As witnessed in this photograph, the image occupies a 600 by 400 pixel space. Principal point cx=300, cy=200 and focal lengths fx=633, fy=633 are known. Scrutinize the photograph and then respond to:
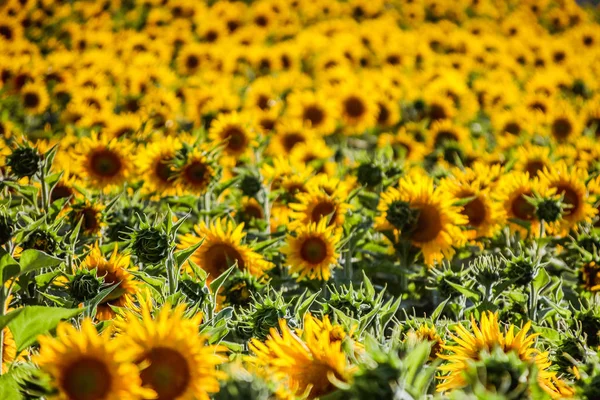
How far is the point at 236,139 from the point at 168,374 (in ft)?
7.95

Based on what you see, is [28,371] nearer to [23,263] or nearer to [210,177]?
[23,263]

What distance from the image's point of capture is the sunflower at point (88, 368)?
1052 millimetres

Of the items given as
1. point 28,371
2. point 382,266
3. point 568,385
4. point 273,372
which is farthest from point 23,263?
point 382,266

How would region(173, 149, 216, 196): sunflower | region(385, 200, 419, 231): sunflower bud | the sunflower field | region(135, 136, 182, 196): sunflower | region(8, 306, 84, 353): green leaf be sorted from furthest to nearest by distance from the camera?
1. region(135, 136, 182, 196): sunflower
2. region(173, 149, 216, 196): sunflower
3. region(385, 200, 419, 231): sunflower bud
4. region(8, 306, 84, 353): green leaf
5. the sunflower field

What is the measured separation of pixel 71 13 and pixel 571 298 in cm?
687

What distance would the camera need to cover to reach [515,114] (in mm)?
4867

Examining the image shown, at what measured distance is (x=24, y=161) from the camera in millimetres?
2258

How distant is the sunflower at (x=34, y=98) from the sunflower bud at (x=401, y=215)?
3336 mm

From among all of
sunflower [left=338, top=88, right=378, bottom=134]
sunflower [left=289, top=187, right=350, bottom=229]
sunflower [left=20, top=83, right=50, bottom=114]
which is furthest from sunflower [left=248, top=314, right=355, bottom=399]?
sunflower [left=20, top=83, right=50, bottom=114]

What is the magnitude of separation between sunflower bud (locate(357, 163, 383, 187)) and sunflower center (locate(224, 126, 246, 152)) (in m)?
0.86

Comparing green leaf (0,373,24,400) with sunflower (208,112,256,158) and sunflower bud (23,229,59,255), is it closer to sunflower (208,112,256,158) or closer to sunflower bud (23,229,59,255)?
sunflower bud (23,229,59,255)

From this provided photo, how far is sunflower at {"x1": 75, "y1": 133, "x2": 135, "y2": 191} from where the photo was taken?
2.80m

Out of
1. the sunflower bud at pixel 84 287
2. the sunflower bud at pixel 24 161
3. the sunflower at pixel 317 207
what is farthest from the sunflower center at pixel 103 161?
the sunflower bud at pixel 84 287

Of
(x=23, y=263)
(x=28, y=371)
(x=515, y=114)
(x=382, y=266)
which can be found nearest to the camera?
(x=28, y=371)
